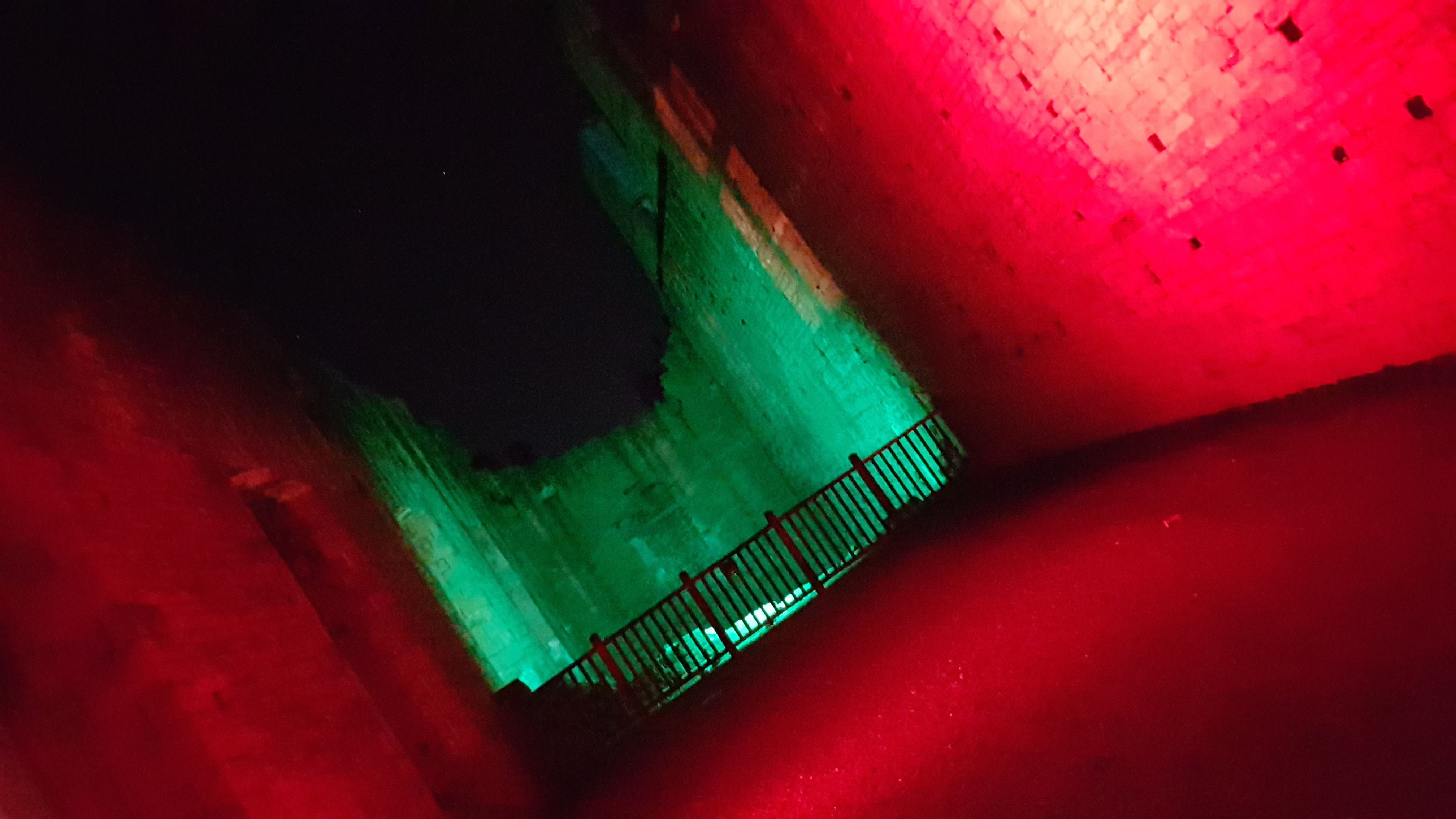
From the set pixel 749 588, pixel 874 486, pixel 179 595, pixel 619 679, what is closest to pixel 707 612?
pixel 749 588

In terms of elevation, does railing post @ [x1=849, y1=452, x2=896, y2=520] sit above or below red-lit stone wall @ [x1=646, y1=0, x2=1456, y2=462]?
below

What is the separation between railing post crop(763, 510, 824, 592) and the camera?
7027 millimetres

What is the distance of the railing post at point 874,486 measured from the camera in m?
7.43

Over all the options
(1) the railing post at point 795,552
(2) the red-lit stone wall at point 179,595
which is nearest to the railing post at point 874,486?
(1) the railing post at point 795,552

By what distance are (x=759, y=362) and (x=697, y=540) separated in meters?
3.73

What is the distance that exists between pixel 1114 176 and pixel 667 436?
930 centimetres

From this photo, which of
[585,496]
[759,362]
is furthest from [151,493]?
[585,496]

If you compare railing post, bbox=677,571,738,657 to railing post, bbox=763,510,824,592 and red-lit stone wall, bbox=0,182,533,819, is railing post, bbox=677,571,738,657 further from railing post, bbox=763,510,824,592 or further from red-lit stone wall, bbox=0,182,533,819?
red-lit stone wall, bbox=0,182,533,819

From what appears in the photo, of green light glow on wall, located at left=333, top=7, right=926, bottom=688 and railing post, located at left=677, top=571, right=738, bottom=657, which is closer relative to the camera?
railing post, located at left=677, top=571, right=738, bottom=657

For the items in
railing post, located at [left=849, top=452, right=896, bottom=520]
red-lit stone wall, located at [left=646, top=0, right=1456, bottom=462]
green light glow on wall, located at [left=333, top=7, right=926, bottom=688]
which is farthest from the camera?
green light glow on wall, located at [left=333, top=7, right=926, bottom=688]

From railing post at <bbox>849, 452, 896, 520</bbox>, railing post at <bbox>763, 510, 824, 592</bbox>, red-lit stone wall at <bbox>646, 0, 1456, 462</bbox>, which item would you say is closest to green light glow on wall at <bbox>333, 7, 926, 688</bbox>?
railing post at <bbox>849, 452, 896, 520</bbox>

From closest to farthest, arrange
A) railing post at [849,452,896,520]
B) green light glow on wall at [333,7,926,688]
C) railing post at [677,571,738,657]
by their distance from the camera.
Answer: railing post at [677,571,738,657]
railing post at [849,452,896,520]
green light glow on wall at [333,7,926,688]

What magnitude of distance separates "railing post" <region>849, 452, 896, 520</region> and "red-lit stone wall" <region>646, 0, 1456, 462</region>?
145 centimetres

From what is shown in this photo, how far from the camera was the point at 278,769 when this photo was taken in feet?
9.93
